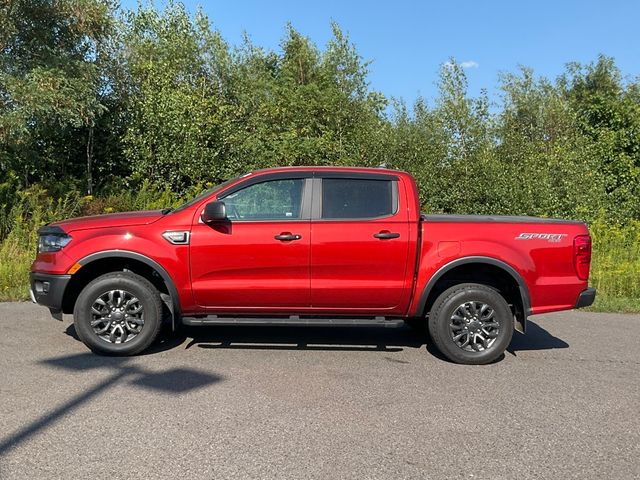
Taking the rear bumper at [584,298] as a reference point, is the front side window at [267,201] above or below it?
above

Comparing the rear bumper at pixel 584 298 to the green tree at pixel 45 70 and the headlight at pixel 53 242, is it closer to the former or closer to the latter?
the headlight at pixel 53 242

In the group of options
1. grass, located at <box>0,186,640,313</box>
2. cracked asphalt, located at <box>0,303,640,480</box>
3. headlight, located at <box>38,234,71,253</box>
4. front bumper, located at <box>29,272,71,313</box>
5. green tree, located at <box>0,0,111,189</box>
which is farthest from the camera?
green tree, located at <box>0,0,111,189</box>

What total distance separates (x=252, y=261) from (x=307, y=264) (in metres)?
0.53

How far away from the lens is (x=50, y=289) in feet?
17.9

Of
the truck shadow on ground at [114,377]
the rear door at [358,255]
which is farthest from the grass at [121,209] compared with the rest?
the rear door at [358,255]

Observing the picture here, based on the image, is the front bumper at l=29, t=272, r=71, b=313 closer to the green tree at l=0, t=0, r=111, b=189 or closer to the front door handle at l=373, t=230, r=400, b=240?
the front door handle at l=373, t=230, r=400, b=240

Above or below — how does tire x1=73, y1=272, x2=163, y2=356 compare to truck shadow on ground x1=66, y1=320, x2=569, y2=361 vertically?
above

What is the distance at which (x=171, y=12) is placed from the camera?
2036 centimetres

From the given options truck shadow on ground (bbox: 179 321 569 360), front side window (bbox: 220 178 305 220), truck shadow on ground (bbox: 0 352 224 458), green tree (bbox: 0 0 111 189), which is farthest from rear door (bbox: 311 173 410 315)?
green tree (bbox: 0 0 111 189)

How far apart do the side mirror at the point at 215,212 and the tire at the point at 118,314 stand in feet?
3.14

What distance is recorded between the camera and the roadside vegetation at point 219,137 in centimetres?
1218

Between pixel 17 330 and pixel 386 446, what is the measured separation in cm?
485

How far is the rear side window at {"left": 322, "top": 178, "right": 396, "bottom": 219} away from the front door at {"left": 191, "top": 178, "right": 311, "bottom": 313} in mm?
288

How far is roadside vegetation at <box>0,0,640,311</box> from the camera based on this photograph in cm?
1218
